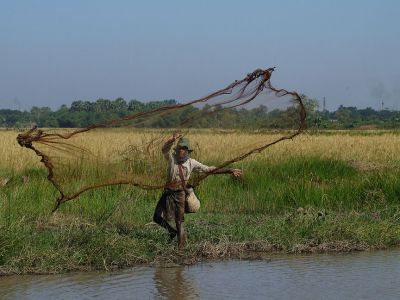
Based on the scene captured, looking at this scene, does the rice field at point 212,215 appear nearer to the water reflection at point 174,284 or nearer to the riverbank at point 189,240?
the riverbank at point 189,240

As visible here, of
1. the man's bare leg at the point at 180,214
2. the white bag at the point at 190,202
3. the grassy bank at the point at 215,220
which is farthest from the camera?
the white bag at the point at 190,202

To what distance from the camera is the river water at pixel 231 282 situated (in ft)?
20.4

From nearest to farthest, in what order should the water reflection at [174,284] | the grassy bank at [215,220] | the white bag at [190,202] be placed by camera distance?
the water reflection at [174,284] < the grassy bank at [215,220] < the white bag at [190,202]

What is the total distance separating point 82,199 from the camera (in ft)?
33.5

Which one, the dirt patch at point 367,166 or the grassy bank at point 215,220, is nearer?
the grassy bank at point 215,220

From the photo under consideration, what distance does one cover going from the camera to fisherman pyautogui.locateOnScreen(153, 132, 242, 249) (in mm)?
7402

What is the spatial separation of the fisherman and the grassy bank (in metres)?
0.30

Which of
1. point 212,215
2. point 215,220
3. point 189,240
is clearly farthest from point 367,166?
point 189,240

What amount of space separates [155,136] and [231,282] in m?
1.97

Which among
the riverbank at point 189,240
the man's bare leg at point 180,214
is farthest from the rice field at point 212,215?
the man's bare leg at point 180,214

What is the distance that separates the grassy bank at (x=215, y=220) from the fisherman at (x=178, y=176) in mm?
303

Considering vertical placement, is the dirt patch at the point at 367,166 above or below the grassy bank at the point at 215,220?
above

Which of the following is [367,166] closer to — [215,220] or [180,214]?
[215,220]

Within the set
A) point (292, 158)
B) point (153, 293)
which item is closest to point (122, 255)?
point (153, 293)
